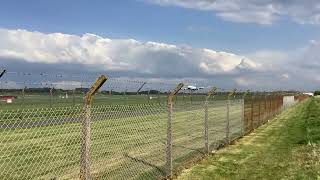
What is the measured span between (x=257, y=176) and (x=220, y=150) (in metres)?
4.50

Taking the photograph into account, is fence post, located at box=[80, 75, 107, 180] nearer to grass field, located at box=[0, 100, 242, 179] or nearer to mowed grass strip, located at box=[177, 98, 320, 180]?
Result: grass field, located at box=[0, 100, 242, 179]

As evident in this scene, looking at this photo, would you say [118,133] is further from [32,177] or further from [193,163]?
[32,177]

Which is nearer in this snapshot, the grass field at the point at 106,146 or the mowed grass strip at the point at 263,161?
the grass field at the point at 106,146

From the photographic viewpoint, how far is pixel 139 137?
17.0 meters

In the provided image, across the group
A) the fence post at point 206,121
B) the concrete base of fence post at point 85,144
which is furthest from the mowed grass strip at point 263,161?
the concrete base of fence post at point 85,144

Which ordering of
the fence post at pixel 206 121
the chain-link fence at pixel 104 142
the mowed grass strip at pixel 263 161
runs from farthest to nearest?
the fence post at pixel 206 121 < the mowed grass strip at pixel 263 161 < the chain-link fence at pixel 104 142

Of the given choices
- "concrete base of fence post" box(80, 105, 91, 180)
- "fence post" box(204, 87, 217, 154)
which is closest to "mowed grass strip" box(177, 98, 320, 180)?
"fence post" box(204, 87, 217, 154)

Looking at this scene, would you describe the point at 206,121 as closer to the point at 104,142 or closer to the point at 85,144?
the point at 104,142

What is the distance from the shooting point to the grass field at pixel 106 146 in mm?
11250

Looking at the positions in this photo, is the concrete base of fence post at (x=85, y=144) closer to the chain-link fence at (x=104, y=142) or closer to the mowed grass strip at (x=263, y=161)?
the chain-link fence at (x=104, y=142)

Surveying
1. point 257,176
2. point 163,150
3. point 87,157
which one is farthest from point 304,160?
point 87,157

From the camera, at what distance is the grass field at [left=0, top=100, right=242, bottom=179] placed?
11250 millimetres

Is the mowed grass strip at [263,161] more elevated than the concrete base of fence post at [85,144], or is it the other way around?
the concrete base of fence post at [85,144]

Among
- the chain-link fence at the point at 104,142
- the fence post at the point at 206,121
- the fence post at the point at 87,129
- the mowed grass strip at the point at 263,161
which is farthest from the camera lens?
the fence post at the point at 206,121
